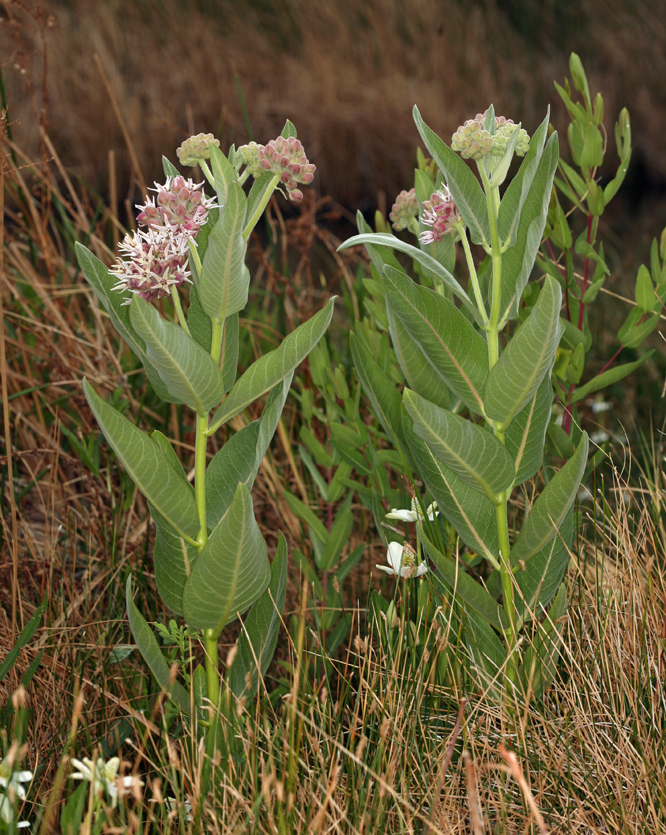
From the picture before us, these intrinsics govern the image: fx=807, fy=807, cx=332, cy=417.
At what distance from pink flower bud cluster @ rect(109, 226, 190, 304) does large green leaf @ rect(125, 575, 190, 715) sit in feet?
1.30

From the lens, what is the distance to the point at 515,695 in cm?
111

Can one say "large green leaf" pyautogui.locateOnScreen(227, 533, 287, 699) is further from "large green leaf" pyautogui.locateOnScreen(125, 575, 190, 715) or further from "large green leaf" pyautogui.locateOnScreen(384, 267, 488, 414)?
"large green leaf" pyautogui.locateOnScreen(384, 267, 488, 414)

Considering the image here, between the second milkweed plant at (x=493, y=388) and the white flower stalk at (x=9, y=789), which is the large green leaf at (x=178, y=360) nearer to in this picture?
the second milkweed plant at (x=493, y=388)

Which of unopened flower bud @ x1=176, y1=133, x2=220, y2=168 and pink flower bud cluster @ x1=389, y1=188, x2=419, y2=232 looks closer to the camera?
unopened flower bud @ x1=176, y1=133, x2=220, y2=168

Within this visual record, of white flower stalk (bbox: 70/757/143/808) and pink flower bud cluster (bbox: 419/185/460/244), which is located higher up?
pink flower bud cluster (bbox: 419/185/460/244)

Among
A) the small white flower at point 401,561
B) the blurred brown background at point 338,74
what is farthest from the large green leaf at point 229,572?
the blurred brown background at point 338,74

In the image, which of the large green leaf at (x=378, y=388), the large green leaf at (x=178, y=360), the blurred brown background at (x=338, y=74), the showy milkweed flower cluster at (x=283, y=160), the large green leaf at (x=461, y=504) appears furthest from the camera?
the blurred brown background at (x=338, y=74)

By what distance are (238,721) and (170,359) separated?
18.6 inches

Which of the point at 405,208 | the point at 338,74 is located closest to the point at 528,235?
the point at 405,208

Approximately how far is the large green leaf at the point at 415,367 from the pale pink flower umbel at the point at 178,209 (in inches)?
13.0

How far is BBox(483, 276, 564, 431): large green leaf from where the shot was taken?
102 cm

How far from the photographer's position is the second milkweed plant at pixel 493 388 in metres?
1.07

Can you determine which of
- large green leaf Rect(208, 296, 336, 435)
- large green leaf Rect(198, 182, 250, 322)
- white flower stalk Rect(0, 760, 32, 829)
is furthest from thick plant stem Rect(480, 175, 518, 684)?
white flower stalk Rect(0, 760, 32, 829)

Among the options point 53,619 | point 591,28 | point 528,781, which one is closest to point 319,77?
point 591,28
